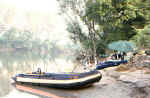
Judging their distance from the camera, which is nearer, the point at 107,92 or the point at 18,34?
the point at 107,92

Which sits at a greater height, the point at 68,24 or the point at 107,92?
the point at 68,24

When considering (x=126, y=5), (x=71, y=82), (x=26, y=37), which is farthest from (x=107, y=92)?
(x=26, y=37)

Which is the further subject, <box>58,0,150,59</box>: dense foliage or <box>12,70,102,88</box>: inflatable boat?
<box>58,0,150,59</box>: dense foliage

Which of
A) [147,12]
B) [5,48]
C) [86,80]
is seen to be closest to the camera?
[86,80]

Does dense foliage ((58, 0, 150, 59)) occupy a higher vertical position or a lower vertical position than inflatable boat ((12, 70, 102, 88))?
higher

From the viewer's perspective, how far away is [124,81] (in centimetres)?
1211

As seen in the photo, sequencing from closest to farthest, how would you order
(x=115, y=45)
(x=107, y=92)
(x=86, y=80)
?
(x=107, y=92) < (x=86, y=80) < (x=115, y=45)

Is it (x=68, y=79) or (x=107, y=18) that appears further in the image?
(x=107, y=18)

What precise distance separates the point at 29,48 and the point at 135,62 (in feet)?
248

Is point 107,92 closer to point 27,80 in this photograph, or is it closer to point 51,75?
point 51,75

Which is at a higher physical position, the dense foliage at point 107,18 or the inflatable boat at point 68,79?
the dense foliage at point 107,18

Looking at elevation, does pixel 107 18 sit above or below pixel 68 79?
above

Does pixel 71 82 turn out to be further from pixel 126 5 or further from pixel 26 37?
pixel 26 37

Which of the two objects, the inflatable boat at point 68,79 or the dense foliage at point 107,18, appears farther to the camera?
the dense foliage at point 107,18
